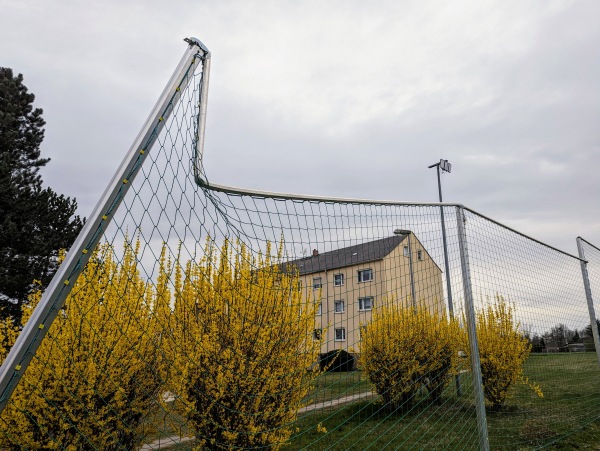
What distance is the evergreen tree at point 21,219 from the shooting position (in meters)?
14.0

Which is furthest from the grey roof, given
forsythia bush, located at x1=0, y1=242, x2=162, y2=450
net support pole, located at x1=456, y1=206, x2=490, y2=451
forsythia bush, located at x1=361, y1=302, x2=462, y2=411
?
forsythia bush, located at x1=361, y1=302, x2=462, y2=411

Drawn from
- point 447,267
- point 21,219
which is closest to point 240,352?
point 447,267

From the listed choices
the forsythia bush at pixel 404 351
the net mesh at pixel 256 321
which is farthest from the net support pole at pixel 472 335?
the forsythia bush at pixel 404 351

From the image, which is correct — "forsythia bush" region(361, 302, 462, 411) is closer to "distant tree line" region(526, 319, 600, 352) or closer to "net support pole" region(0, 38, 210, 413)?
"distant tree line" region(526, 319, 600, 352)

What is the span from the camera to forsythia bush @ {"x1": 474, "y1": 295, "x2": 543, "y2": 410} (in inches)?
279

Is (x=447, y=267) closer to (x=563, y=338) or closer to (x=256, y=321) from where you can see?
(x=563, y=338)

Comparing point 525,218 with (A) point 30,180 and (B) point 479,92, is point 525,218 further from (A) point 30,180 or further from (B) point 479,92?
(A) point 30,180

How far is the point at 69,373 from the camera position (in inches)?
153

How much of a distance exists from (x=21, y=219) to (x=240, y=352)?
14279 millimetres

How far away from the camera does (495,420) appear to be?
646cm

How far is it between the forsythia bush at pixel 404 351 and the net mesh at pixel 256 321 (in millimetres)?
62

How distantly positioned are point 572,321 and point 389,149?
438 cm

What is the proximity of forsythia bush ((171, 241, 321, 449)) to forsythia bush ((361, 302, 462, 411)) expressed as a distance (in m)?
2.89

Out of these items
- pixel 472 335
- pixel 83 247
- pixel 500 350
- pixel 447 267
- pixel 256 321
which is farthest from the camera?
pixel 500 350
